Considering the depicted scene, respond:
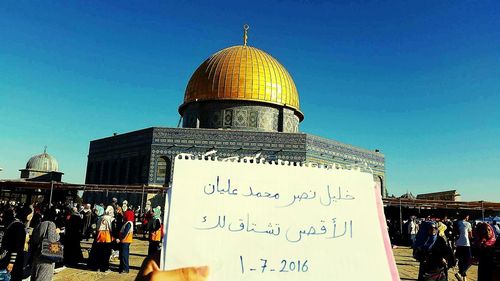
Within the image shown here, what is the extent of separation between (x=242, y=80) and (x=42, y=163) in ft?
111

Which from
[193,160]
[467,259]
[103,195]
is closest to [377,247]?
[193,160]

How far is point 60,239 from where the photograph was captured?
9.22 meters

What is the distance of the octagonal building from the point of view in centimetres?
2559

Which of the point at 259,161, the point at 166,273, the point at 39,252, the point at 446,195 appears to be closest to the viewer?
the point at 166,273

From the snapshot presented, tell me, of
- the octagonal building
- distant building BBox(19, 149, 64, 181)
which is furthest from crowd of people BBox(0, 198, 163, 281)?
distant building BBox(19, 149, 64, 181)

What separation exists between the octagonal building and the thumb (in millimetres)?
22644

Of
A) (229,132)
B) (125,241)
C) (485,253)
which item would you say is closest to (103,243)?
(125,241)

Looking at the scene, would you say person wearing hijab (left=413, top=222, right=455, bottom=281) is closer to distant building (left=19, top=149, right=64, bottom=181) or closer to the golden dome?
the golden dome

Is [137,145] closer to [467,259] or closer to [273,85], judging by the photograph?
[273,85]

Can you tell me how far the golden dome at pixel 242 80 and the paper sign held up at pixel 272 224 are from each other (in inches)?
987

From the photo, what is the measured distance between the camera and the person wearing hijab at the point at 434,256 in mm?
Answer: 5402

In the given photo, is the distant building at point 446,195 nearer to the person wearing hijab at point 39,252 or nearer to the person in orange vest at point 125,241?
the person in orange vest at point 125,241

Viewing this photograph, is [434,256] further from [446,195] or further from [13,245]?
[446,195]

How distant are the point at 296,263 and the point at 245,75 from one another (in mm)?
26287
